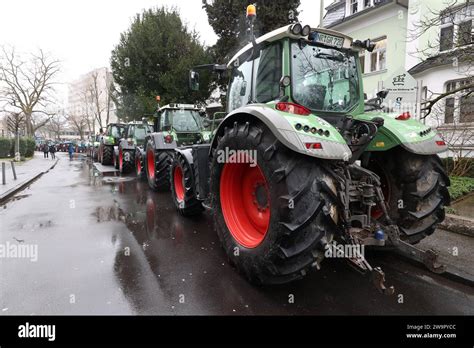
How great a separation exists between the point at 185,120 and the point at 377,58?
11.6 metres

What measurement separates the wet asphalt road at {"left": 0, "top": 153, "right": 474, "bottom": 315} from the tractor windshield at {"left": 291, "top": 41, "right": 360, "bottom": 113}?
2.06 m

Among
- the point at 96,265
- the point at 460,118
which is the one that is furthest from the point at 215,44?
the point at 96,265

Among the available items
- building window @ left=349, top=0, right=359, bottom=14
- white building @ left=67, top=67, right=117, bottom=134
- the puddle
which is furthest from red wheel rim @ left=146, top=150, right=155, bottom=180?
white building @ left=67, top=67, right=117, bottom=134

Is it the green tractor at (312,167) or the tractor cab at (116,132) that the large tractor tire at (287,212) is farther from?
the tractor cab at (116,132)

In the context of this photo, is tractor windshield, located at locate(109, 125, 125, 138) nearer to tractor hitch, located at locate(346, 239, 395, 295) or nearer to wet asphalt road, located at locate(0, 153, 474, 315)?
wet asphalt road, located at locate(0, 153, 474, 315)

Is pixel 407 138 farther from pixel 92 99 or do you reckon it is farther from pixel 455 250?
pixel 92 99

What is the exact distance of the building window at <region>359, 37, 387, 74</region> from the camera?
48.9 ft

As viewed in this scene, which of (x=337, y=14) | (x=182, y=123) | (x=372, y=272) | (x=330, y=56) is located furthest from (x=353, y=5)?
(x=372, y=272)

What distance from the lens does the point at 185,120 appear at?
905 centimetres

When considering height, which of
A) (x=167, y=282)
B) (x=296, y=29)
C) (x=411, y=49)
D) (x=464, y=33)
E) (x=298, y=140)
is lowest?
(x=167, y=282)

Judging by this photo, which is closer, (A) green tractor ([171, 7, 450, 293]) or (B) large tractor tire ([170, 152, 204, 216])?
(A) green tractor ([171, 7, 450, 293])

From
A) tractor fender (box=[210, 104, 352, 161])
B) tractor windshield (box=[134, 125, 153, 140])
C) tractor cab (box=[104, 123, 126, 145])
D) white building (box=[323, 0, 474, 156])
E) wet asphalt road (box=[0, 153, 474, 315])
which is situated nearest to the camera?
A: tractor fender (box=[210, 104, 352, 161])

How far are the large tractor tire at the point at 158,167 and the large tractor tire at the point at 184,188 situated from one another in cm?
152
